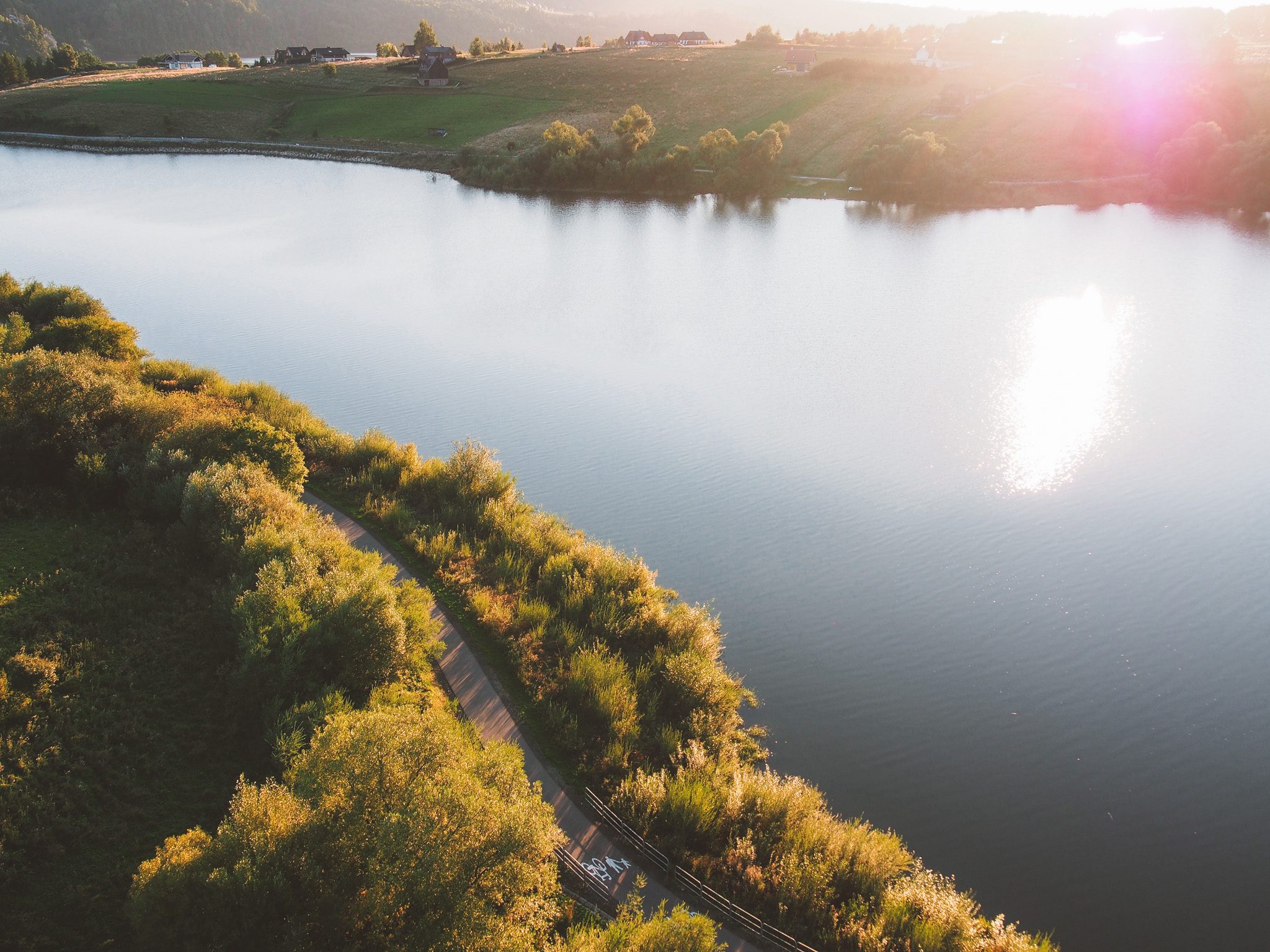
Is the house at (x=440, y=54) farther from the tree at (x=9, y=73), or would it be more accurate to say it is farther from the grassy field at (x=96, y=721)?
the grassy field at (x=96, y=721)

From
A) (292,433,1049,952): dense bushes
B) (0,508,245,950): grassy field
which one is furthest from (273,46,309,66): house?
(0,508,245,950): grassy field

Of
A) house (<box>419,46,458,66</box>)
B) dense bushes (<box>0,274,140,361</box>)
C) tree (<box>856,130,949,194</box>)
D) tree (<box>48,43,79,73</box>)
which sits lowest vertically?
dense bushes (<box>0,274,140,361</box>)

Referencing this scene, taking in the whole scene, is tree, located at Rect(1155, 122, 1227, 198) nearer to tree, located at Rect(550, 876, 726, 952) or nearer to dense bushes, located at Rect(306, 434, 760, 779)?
dense bushes, located at Rect(306, 434, 760, 779)

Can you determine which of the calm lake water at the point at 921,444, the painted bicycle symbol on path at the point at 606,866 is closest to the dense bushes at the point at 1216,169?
the calm lake water at the point at 921,444

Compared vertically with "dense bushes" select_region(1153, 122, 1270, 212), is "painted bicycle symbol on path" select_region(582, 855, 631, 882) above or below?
below

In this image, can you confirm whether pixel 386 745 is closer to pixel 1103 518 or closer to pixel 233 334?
pixel 1103 518

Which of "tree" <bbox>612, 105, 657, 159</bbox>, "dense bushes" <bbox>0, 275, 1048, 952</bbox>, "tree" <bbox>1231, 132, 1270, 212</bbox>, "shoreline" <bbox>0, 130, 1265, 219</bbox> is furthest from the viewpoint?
"tree" <bbox>612, 105, 657, 159</bbox>

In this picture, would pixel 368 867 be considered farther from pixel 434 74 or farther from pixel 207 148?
pixel 434 74
